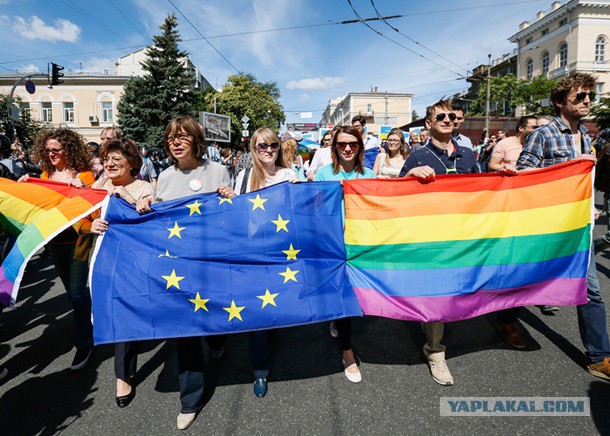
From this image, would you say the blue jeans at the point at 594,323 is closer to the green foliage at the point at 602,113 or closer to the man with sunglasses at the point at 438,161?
the man with sunglasses at the point at 438,161

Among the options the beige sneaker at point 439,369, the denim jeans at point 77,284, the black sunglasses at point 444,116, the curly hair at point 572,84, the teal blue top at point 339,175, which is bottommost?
the beige sneaker at point 439,369

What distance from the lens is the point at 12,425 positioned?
2291 mm

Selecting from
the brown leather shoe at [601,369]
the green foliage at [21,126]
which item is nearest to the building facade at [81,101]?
the green foliage at [21,126]

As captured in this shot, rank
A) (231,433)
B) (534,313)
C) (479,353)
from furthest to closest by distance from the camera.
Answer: (534,313)
(479,353)
(231,433)

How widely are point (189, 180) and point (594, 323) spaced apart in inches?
135

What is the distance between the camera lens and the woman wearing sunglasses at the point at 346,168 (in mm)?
2783

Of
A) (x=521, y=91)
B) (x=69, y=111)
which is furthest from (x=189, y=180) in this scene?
(x=69, y=111)

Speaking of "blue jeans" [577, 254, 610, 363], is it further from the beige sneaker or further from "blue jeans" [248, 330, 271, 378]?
"blue jeans" [248, 330, 271, 378]

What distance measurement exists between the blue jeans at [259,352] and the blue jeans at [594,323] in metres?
2.56

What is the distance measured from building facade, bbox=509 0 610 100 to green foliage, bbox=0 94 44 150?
51.8 m

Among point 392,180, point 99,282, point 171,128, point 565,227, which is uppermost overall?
point 171,128

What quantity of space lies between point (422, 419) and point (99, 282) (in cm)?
241

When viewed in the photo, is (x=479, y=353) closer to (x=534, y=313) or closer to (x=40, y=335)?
(x=534, y=313)

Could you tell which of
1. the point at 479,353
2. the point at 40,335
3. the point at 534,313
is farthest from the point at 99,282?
the point at 534,313
